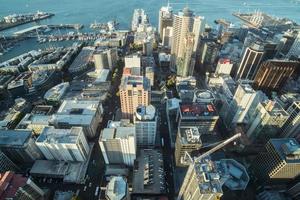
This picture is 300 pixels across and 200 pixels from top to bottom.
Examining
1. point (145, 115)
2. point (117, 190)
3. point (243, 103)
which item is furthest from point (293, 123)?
point (117, 190)

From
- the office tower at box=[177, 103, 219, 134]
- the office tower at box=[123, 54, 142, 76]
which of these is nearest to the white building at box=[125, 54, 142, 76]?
A: the office tower at box=[123, 54, 142, 76]

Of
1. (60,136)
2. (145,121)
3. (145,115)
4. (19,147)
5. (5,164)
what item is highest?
(145,115)

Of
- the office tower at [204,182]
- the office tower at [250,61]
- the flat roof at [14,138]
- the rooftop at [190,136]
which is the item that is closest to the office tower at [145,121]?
the rooftop at [190,136]

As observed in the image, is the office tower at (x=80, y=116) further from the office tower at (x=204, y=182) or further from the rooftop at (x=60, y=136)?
the office tower at (x=204, y=182)

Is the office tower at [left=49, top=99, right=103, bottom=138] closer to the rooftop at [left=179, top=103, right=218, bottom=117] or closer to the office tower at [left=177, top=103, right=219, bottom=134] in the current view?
the office tower at [left=177, top=103, right=219, bottom=134]

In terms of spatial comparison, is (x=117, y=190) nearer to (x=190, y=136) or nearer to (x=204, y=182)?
(x=204, y=182)
